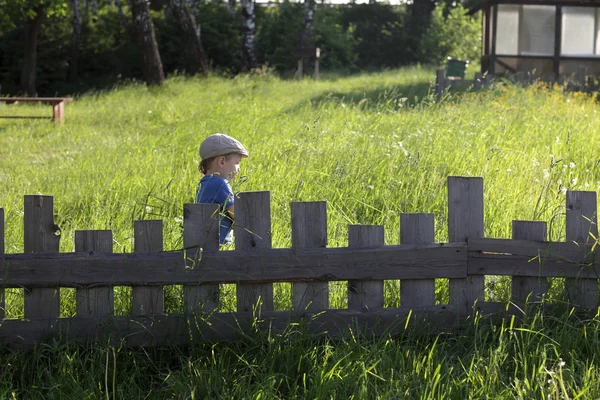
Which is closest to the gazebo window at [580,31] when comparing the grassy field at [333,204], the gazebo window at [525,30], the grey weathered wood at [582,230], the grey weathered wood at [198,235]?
the gazebo window at [525,30]

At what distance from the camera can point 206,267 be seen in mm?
3748

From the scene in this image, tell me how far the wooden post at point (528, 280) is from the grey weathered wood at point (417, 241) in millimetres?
399

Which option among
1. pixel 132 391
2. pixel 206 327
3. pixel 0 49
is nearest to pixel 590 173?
pixel 206 327

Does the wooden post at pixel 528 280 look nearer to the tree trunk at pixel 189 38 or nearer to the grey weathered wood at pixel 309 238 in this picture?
the grey weathered wood at pixel 309 238

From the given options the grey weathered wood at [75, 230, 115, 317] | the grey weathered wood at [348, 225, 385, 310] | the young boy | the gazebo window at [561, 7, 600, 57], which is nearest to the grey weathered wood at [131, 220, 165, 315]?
the grey weathered wood at [75, 230, 115, 317]

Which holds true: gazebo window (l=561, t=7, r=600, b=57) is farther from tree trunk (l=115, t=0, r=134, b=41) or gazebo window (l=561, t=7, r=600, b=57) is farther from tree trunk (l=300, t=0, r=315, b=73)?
tree trunk (l=115, t=0, r=134, b=41)

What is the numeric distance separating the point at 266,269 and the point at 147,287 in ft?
1.83

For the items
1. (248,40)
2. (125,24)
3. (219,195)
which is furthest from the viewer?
(125,24)

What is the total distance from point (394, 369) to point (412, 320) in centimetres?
47

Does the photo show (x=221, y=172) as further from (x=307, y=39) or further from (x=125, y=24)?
(x=307, y=39)

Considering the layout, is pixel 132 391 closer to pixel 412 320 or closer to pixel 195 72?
pixel 412 320

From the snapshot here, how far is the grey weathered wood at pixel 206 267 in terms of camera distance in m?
3.73

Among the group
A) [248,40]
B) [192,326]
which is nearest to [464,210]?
[192,326]

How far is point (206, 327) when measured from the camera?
12.3 ft
